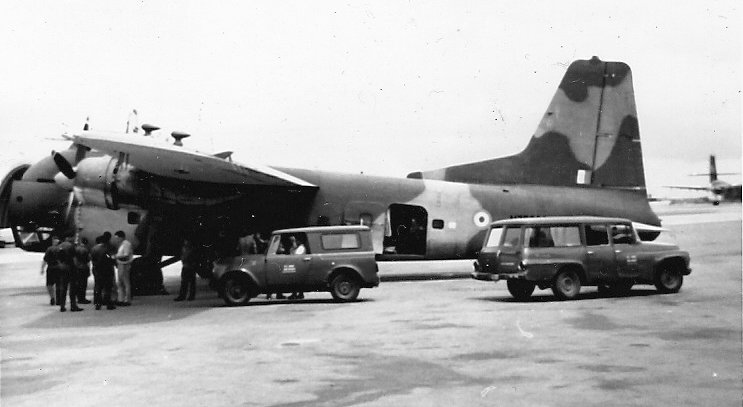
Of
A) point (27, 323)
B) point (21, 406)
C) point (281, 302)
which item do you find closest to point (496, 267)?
point (281, 302)

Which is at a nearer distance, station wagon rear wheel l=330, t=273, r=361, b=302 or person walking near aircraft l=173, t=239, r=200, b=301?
station wagon rear wheel l=330, t=273, r=361, b=302

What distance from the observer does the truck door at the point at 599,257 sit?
52.8 ft

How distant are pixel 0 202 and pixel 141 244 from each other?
176 inches

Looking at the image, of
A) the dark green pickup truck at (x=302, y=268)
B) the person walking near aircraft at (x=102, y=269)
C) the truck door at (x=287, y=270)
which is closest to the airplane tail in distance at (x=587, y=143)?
the dark green pickup truck at (x=302, y=268)

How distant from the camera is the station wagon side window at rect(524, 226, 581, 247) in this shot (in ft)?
52.6

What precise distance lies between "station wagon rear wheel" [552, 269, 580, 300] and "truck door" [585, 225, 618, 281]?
1.09ft

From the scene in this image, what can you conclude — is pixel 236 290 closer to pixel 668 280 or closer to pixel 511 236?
pixel 511 236

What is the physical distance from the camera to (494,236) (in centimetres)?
1691

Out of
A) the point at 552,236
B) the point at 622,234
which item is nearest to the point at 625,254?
the point at 622,234

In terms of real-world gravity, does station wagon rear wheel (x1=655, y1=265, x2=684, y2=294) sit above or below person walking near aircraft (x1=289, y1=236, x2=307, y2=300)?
below

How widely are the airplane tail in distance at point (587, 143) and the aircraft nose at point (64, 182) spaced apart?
11240mm

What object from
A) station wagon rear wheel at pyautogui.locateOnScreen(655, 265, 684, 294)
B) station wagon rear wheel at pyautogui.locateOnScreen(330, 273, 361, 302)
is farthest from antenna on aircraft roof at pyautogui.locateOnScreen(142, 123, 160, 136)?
station wagon rear wheel at pyautogui.locateOnScreen(655, 265, 684, 294)

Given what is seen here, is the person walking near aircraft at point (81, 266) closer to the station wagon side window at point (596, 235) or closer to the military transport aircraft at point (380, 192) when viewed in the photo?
the military transport aircraft at point (380, 192)

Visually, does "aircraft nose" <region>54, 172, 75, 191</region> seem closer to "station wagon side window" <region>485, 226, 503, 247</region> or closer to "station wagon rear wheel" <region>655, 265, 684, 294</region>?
"station wagon side window" <region>485, 226, 503, 247</region>
